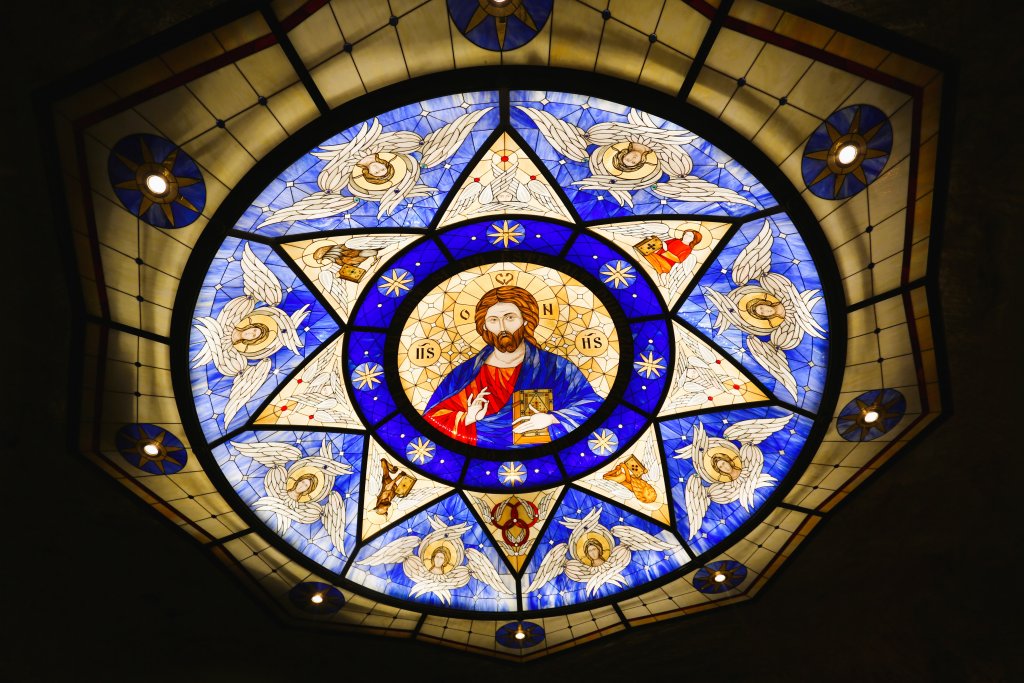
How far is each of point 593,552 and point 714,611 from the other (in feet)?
6.93

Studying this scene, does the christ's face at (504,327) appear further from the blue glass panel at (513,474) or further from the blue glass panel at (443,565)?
the blue glass panel at (443,565)

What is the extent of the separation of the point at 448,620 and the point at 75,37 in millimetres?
8916

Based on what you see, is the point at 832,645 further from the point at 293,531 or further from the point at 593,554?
the point at 293,531

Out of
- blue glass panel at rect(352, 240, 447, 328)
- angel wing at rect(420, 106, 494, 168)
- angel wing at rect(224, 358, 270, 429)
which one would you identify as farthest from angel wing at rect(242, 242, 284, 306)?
angel wing at rect(420, 106, 494, 168)

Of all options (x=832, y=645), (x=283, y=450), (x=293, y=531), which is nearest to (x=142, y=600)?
(x=293, y=531)

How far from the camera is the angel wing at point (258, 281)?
757cm

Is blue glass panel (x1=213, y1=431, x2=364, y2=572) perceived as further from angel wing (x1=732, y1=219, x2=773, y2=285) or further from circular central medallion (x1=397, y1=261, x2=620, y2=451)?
angel wing (x1=732, y1=219, x2=773, y2=285)

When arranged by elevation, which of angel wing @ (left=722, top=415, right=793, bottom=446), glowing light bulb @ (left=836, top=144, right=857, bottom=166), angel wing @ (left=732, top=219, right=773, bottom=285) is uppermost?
glowing light bulb @ (left=836, top=144, right=857, bottom=166)

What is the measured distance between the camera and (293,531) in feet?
30.9

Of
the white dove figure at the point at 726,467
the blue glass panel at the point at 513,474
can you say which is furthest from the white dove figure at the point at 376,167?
the white dove figure at the point at 726,467

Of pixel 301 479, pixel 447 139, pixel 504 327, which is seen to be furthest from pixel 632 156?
pixel 301 479

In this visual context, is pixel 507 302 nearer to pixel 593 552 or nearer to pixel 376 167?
pixel 376 167

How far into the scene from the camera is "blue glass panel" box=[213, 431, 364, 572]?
883 cm

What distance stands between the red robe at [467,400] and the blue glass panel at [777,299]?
2.72 m
